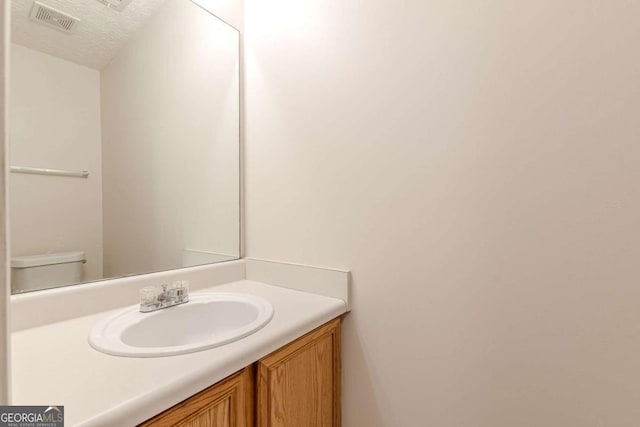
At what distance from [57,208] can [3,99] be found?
0.80m

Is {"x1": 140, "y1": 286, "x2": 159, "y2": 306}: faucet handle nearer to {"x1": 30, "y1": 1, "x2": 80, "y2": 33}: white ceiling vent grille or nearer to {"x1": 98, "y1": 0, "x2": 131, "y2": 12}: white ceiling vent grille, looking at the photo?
{"x1": 30, "y1": 1, "x2": 80, "y2": 33}: white ceiling vent grille

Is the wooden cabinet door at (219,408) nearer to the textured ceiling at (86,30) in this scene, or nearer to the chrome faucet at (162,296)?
the chrome faucet at (162,296)

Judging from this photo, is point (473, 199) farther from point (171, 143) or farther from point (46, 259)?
point (46, 259)

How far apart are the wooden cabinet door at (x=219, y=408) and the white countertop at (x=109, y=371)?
3 cm

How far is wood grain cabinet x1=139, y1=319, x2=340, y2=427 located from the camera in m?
0.62

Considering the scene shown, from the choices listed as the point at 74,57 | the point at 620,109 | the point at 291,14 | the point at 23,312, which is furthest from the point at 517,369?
the point at 74,57

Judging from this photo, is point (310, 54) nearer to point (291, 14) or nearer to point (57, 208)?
point (291, 14)

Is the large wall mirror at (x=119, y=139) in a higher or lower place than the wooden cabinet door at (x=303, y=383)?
higher

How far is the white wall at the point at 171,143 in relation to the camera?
1.08 meters

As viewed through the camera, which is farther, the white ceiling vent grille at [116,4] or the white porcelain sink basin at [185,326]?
the white ceiling vent grille at [116,4]

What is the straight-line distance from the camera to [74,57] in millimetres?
983

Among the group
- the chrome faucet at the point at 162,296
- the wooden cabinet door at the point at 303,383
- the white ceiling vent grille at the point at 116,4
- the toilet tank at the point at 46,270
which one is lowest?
the wooden cabinet door at the point at 303,383

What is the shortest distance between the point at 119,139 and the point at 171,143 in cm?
20

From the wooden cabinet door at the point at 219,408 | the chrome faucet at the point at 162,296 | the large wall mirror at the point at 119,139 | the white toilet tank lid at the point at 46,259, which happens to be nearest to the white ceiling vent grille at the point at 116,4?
the large wall mirror at the point at 119,139
